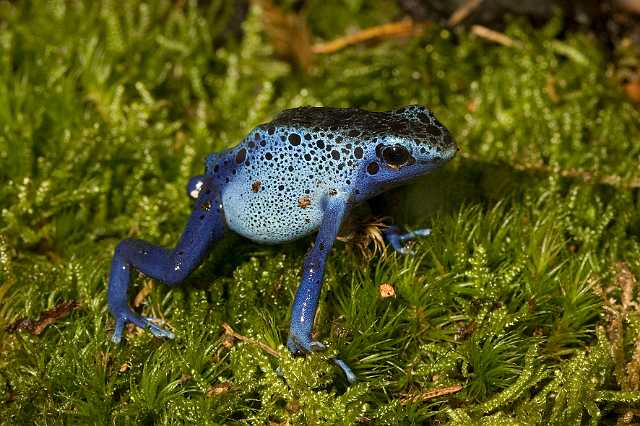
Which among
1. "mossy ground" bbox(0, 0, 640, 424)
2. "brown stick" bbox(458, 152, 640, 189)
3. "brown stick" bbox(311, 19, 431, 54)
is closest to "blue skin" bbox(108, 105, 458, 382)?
"mossy ground" bbox(0, 0, 640, 424)

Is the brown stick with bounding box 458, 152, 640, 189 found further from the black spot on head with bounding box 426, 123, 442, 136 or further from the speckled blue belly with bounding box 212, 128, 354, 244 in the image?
the speckled blue belly with bounding box 212, 128, 354, 244

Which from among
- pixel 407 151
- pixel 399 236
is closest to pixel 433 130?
pixel 407 151

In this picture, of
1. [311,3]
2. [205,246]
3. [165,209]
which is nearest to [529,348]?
[205,246]

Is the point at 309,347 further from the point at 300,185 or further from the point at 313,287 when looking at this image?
the point at 300,185

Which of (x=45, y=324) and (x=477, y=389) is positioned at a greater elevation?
(x=45, y=324)

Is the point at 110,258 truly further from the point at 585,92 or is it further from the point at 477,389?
the point at 585,92

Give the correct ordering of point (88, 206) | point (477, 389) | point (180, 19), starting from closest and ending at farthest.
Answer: point (477, 389) → point (88, 206) → point (180, 19)
